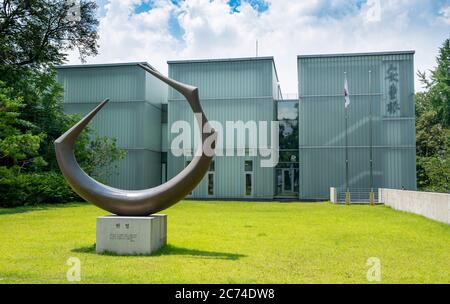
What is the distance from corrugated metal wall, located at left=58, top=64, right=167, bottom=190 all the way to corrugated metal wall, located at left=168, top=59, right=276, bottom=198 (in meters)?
2.03

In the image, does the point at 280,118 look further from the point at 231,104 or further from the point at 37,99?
the point at 37,99

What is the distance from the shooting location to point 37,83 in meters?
27.7

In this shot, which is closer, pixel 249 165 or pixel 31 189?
pixel 31 189

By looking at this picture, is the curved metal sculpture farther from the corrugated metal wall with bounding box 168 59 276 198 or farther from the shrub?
the corrugated metal wall with bounding box 168 59 276 198

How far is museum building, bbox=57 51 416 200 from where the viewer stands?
97.6ft

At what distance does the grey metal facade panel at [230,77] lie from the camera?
31.6m

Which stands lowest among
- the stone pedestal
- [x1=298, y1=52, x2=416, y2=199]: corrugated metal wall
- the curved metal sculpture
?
the stone pedestal

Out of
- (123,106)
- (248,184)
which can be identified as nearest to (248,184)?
(248,184)

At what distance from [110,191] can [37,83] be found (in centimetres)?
2105

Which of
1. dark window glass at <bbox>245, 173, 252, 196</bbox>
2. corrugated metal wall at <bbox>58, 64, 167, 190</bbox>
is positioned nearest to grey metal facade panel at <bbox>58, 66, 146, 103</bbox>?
corrugated metal wall at <bbox>58, 64, 167, 190</bbox>

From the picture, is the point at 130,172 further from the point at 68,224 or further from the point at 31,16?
the point at 68,224

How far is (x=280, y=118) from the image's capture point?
32.3 metres

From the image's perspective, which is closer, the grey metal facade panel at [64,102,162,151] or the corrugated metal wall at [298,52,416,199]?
the corrugated metal wall at [298,52,416,199]

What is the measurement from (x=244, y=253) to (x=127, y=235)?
2.41 metres
